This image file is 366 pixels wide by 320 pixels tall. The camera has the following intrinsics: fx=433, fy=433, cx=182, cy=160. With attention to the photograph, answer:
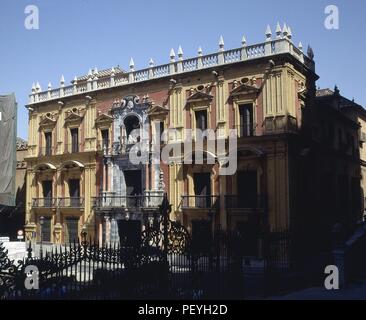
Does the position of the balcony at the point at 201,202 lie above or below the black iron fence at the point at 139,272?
above

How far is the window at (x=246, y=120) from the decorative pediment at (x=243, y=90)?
691 mm

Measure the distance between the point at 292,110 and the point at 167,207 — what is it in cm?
1238

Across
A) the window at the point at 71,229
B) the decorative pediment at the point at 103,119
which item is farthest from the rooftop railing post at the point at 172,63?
the window at the point at 71,229

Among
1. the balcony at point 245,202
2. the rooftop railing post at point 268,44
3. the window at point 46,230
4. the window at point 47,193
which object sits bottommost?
the window at point 46,230

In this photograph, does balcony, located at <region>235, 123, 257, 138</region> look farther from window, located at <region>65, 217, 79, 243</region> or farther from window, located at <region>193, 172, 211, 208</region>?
window, located at <region>65, 217, 79, 243</region>

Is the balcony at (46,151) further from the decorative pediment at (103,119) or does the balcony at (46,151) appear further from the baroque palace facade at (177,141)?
the decorative pediment at (103,119)

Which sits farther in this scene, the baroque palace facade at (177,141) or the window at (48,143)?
the window at (48,143)

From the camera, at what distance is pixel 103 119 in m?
28.0

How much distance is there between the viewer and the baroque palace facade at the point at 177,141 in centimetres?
2166

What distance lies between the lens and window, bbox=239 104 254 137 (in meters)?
22.5

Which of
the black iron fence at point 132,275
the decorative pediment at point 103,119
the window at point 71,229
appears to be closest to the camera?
the black iron fence at point 132,275

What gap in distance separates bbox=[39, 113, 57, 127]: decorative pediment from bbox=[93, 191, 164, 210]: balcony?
6976 millimetres

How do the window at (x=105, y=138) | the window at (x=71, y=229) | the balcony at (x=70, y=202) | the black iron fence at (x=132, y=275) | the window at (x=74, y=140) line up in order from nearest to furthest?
the black iron fence at (x=132, y=275) → the window at (x=105, y=138) → the balcony at (x=70, y=202) → the window at (x=71, y=229) → the window at (x=74, y=140)
